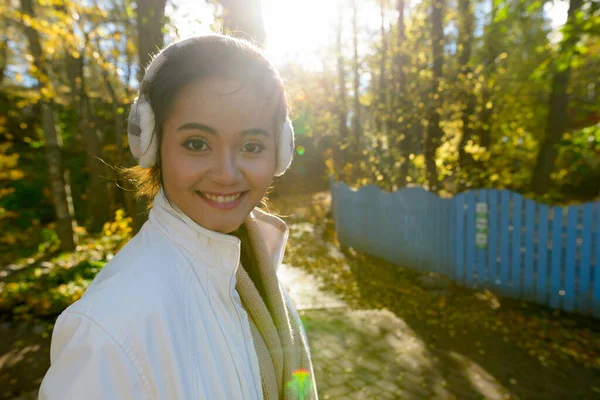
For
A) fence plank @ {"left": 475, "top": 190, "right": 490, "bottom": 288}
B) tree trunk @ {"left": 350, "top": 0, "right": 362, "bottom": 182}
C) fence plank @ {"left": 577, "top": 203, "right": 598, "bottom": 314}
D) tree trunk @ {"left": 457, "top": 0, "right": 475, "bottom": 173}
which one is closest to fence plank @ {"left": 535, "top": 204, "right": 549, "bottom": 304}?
fence plank @ {"left": 577, "top": 203, "right": 598, "bottom": 314}

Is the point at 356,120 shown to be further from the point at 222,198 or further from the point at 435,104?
the point at 222,198

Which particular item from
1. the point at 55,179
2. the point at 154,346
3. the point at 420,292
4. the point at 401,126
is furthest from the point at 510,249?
the point at 55,179

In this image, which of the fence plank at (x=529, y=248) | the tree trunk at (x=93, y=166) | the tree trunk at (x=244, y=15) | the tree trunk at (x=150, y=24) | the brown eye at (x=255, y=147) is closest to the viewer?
the brown eye at (x=255, y=147)

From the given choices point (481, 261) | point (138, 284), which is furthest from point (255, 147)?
point (481, 261)

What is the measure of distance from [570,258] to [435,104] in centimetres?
424

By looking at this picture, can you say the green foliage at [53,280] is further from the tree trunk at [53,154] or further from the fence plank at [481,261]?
the fence plank at [481,261]

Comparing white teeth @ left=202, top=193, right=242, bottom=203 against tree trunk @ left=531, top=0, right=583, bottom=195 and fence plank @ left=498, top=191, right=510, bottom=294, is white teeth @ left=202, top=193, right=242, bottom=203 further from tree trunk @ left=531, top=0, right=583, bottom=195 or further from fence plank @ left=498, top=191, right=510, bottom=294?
tree trunk @ left=531, top=0, right=583, bottom=195

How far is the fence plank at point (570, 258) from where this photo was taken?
18.2 feet

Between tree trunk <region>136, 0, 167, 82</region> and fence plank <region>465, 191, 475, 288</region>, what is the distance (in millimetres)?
5299

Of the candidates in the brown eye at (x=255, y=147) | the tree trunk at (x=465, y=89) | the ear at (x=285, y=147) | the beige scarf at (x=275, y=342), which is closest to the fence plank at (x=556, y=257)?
the tree trunk at (x=465, y=89)

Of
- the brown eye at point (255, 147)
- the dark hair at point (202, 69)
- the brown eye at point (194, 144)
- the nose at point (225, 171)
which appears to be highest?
the dark hair at point (202, 69)

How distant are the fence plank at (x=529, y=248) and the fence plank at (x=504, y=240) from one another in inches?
10.9

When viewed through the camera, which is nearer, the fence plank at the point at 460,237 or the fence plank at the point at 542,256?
the fence plank at the point at 542,256

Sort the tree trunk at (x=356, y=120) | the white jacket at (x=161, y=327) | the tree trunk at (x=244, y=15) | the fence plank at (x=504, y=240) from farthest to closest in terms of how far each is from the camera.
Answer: the tree trunk at (x=356, y=120)
the fence plank at (x=504, y=240)
the tree trunk at (x=244, y=15)
the white jacket at (x=161, y=327)
